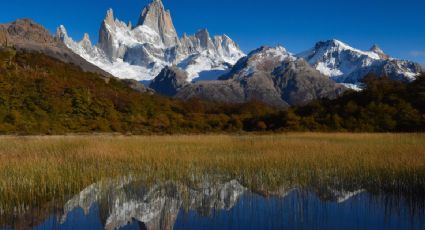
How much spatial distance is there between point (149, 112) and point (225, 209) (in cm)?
4770

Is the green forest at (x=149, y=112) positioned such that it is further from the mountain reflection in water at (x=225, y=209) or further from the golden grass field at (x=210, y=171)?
the mountain reflection in water at (x=225, y=209)

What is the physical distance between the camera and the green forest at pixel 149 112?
4338 centimetres

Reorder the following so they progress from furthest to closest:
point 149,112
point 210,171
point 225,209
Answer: point 149,112
point 210,171
point 225,209

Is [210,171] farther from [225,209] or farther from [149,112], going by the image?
[149,112]

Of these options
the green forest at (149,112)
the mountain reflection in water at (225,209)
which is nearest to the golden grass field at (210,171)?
the mountain reflection in water at (225,209)

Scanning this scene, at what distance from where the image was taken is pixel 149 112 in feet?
187

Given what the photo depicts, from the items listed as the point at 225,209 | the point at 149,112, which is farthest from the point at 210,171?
the point at 149,112

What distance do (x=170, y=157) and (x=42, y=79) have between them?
4245 centimetres

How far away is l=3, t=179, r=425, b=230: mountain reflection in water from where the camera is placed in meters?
8.98

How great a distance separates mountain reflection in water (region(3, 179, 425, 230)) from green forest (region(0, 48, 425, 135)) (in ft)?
105

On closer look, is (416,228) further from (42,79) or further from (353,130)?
(42,79)

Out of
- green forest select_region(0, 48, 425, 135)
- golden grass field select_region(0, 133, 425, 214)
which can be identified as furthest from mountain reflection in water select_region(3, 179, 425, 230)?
green forest select_region(0, 48, 425, 135)

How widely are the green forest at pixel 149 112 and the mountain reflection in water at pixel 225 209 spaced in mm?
32028

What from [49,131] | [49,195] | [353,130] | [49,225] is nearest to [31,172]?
[49,195]
